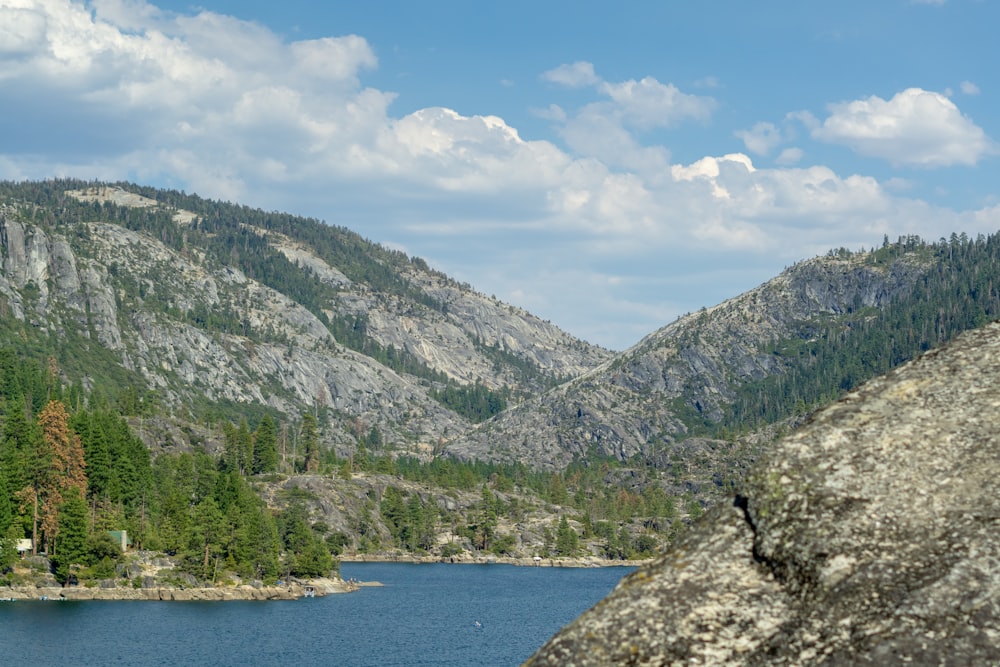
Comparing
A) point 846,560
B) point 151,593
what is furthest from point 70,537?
point 846,560

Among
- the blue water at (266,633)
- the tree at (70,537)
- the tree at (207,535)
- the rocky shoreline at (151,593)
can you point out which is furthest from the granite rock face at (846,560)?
the tree at (207,535)

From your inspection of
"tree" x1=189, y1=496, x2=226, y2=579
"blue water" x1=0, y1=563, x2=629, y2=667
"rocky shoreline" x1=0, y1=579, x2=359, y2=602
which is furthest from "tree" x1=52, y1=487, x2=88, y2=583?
"tree" x1=189, y1=496, x2=226, y2=579

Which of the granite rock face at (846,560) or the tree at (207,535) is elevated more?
the granite rock face at (846,560)

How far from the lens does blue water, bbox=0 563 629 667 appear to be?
424 ft

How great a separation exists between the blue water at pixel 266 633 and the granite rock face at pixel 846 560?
11945 centimetres

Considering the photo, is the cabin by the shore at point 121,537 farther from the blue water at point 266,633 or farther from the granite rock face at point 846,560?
the granite rock face at point 846,560

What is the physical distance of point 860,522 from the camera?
639 inches

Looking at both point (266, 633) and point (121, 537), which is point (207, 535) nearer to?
point (121, 537)

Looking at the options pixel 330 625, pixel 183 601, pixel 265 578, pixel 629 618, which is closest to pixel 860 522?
pixel 629 618

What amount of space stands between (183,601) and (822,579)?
592 feet

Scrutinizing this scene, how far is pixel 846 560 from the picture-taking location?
15.9 metres

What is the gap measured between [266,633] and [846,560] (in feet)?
479

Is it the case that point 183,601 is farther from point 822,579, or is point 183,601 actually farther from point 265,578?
point 822,579

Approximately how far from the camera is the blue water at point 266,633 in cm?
12925
